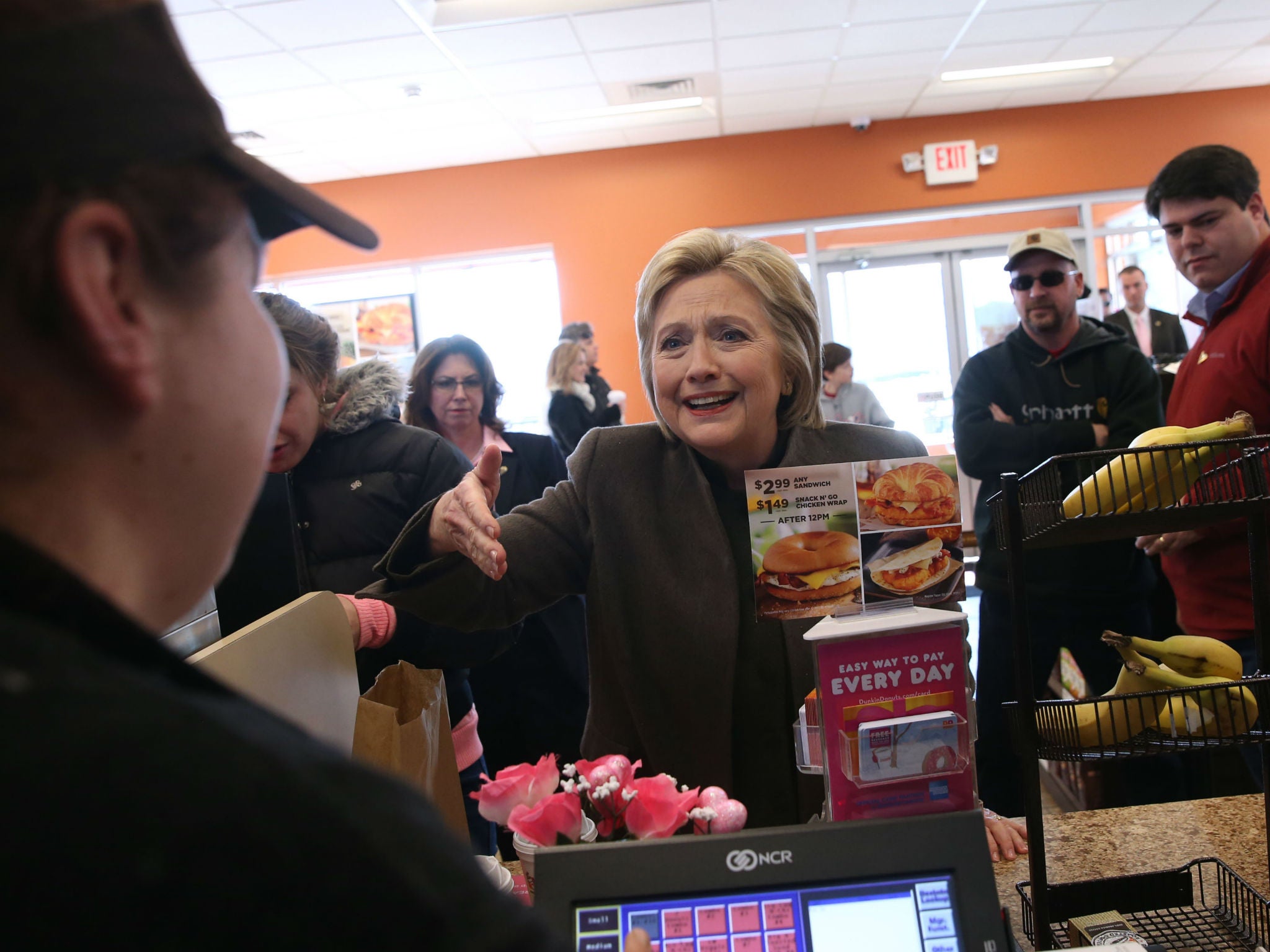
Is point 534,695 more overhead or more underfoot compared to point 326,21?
more underfoot

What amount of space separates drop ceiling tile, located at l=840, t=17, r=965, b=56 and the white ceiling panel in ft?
0.80

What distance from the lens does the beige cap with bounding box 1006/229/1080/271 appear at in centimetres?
268

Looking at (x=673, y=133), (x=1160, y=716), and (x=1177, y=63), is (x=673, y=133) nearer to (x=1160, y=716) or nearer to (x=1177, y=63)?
(x=1177, y=63)

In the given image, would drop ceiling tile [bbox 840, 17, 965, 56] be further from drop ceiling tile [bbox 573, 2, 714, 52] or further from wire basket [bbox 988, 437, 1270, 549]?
wire basket [bbox 988, 437, 1270, 549]

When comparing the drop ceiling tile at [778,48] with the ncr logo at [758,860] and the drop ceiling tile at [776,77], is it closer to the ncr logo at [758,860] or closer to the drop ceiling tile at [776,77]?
the drop ceiling tile at [776,77]

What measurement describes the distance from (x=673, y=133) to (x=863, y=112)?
57.6 inches

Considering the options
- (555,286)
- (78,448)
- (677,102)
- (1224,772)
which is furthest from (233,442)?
(555,286)

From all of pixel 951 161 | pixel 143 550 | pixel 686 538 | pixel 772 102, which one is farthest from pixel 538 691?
pixel 951 161

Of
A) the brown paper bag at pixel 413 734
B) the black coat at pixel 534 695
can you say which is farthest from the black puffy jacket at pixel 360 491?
the brown paper bag at pixel 413 734

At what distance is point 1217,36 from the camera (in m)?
5.86

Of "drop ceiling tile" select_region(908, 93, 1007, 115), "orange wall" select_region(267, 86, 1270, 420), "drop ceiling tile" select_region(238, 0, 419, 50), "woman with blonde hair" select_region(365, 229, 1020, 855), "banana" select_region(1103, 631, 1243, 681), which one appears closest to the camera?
"banana" select_region(1103, 631, 1243, 681)

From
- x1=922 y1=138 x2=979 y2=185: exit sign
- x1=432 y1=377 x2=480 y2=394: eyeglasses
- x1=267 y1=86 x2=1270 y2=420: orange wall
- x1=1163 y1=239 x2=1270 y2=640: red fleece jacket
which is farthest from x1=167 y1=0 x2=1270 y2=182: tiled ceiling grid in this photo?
x1=1163 y1=239 x2=1270 y2=640: red fleece jacket

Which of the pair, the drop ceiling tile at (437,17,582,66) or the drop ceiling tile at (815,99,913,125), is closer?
the drop ceiling tile at (437,17,582,66)

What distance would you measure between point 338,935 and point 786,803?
1045mm
